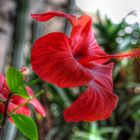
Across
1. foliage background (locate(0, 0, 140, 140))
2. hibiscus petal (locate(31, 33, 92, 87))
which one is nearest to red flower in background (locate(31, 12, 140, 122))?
hibiscus petal (locate(31, 33, 92, 87))

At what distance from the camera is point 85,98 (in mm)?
434

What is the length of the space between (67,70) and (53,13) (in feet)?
0.26

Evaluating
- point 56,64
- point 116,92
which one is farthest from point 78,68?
point 116,92

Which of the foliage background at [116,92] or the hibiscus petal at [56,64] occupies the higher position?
the hibiscus petal at [56,64]

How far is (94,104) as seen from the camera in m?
0.44

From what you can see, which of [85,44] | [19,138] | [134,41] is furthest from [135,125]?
[85,44]

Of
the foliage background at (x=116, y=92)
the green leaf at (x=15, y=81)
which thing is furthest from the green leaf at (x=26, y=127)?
the foliage background at (x=116, y=92)

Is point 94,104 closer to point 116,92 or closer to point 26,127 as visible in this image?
point 26,127

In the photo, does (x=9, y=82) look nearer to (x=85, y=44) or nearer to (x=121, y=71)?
(x=85, y=44)

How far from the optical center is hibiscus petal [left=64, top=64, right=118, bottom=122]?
0.42 metres

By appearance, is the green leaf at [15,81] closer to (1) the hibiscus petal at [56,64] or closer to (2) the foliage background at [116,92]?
(1) the hibiscus petal at [56,64]

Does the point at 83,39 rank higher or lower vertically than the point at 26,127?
higher

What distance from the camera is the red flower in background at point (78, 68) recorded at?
40 centimetres

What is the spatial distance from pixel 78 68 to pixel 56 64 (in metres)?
0.03
